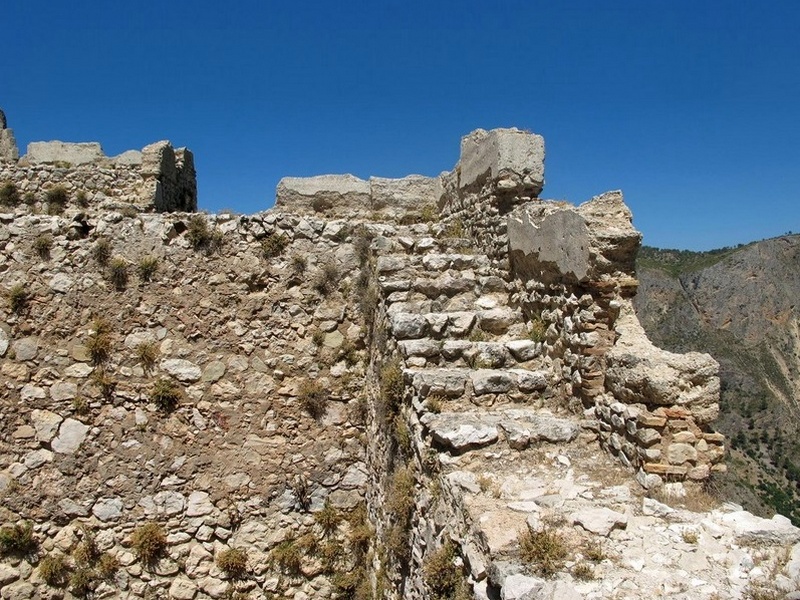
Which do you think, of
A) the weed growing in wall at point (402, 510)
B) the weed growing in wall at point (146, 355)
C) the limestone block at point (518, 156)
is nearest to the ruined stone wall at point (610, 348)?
the limestone block at point (518, 156)

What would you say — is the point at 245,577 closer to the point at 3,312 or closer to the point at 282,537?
the point at 282,537

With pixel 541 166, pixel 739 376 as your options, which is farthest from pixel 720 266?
pixel 541 166

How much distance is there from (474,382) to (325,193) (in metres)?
4.72

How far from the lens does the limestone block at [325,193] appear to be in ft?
28.9

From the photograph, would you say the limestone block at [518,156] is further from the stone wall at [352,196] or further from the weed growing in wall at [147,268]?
the weed growing in wall at [147,268]

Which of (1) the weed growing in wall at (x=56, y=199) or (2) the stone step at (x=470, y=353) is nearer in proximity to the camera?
(2) the stone step at (x=470, y=353)

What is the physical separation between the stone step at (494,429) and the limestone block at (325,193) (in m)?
4.76

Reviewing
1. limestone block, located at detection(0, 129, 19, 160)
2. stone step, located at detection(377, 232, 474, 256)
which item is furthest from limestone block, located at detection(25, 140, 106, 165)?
stone step, located at detection(377, 232, 474, 256)

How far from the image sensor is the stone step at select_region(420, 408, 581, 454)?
4598mm

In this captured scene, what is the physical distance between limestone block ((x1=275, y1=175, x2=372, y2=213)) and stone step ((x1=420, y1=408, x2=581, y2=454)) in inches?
187

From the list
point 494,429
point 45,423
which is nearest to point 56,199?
point 45,423

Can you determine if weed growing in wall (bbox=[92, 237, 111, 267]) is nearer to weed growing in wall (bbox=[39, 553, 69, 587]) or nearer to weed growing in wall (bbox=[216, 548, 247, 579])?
weed growing in wall (bbox=[39, 553, 69, 587])

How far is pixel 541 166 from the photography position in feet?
22.2

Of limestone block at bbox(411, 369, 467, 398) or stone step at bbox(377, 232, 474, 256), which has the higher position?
stone step at bbox(377, 232, 474, 256)
